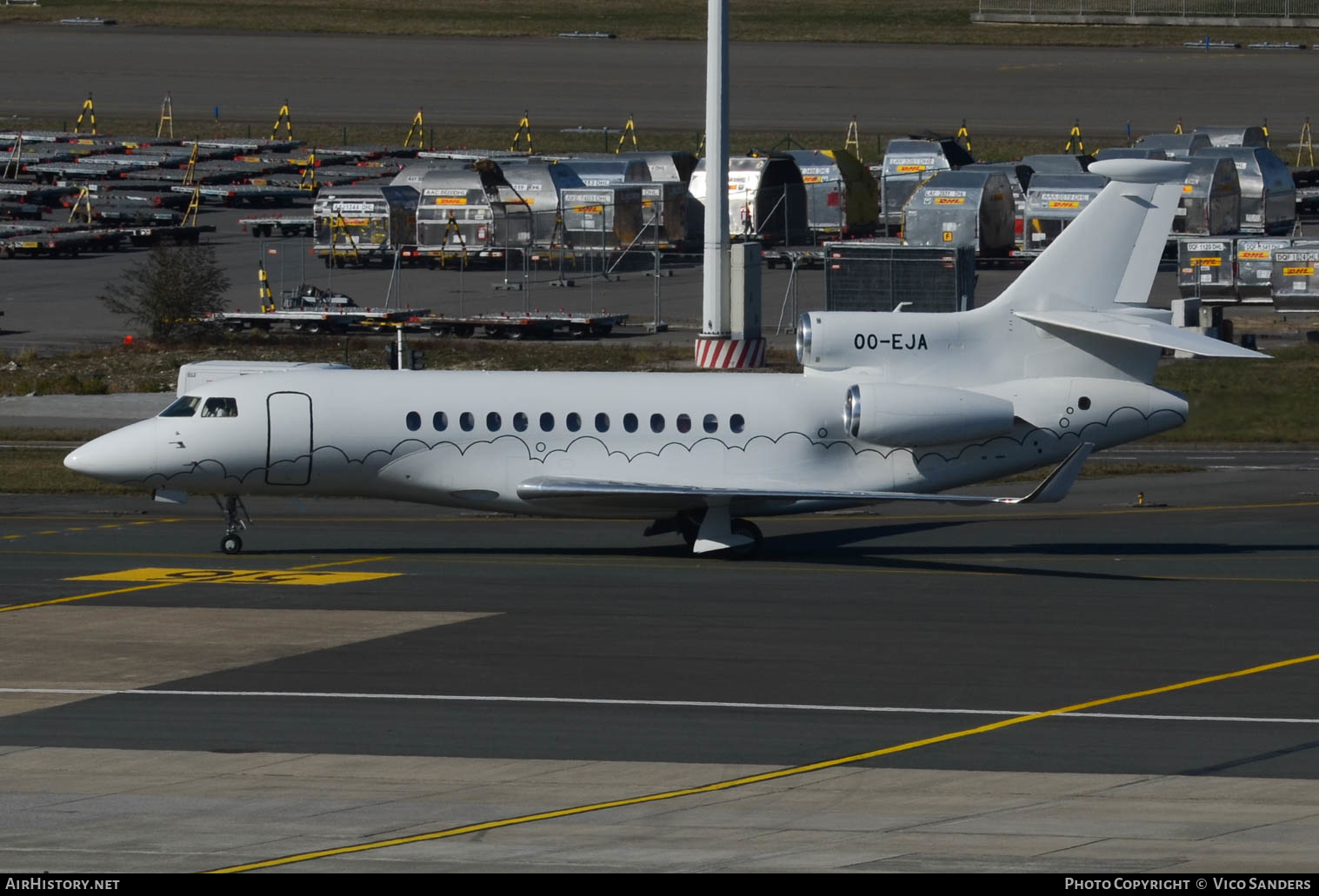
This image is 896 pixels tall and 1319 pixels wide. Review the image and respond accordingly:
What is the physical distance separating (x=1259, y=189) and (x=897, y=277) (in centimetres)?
2257

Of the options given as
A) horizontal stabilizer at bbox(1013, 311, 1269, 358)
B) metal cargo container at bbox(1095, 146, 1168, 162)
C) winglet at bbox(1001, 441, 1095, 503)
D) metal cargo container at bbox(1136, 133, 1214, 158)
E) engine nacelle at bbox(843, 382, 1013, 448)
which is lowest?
winglet at bbox(1001, 441, 1095, 503)

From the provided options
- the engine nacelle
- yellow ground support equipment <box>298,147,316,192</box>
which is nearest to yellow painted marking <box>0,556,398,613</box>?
the engine nacelle

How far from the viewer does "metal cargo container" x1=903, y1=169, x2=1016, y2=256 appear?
239ft

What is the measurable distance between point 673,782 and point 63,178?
8188 centimetres

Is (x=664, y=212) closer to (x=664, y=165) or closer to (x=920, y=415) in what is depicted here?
(x=664, y=165)

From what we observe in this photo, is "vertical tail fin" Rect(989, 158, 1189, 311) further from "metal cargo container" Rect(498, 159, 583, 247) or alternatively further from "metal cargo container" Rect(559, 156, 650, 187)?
"metal cargo container" Rect(559, 156, 650, 187)

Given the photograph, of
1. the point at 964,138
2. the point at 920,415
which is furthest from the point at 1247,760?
the point at 964,138

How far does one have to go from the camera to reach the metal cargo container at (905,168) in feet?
263

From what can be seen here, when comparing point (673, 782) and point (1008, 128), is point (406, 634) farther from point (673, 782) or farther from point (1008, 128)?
point (1008, 128)

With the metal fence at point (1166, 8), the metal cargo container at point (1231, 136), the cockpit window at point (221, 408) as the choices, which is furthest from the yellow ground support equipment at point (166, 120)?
the cockpit window at point (221, 408)

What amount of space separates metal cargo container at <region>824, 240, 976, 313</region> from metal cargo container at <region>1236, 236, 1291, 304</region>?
10347mm

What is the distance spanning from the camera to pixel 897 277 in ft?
198

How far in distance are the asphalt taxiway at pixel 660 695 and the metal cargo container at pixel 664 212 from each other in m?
38.2

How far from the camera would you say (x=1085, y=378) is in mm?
34562
